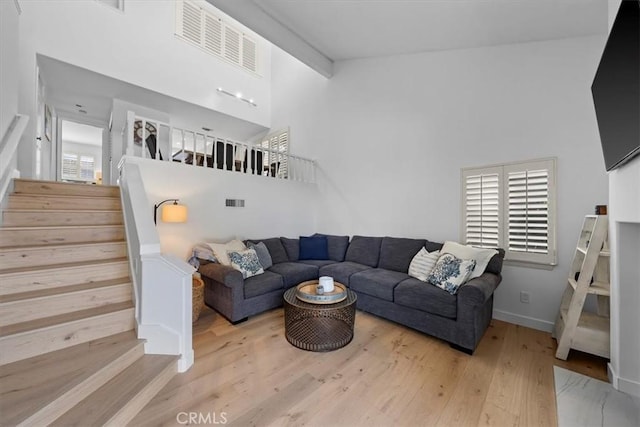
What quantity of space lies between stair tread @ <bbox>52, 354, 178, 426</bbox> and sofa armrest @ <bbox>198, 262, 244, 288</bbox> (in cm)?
95

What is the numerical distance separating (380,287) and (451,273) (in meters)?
0.78

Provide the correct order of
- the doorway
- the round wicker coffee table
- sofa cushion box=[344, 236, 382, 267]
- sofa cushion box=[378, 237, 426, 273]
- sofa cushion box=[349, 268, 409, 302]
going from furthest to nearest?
the doorway → sofa cushion box=[344, 236, 382, 267] → sofa cushion box=[378, 237, 426, 273] → sofa cushion box=[349, 268, 409, 302] → the round wicker coffee table

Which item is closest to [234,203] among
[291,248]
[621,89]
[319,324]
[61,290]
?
[291,248]

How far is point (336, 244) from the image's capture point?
4270 mm

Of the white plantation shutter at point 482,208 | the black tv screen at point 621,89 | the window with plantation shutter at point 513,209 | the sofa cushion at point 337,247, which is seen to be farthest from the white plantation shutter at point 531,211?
the sofa cushion at point 337,247

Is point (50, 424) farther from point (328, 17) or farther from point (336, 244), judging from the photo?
point (328, 17)

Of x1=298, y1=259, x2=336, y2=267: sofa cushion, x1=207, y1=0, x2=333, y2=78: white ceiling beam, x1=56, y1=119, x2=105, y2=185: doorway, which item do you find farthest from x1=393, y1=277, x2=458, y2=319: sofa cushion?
x1=56, y1=119, x2=105, y2=185: doorway

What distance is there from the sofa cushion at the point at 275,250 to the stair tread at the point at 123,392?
2.07 meters

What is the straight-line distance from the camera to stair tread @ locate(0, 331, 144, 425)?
4.02ft

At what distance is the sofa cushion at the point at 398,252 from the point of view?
133 inches

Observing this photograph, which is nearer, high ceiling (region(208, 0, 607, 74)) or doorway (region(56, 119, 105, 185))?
high ceiling (region(208, 0, 607, 74))

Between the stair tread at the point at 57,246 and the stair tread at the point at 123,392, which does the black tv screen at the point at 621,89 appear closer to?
the stair tread at the point at 123,392

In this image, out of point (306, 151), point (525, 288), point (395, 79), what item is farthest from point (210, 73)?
point (525, 288)

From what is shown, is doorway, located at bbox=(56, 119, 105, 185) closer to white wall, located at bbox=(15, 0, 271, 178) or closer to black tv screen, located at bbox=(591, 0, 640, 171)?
white wall, located at bbox=(15, 0, 271, 178)
